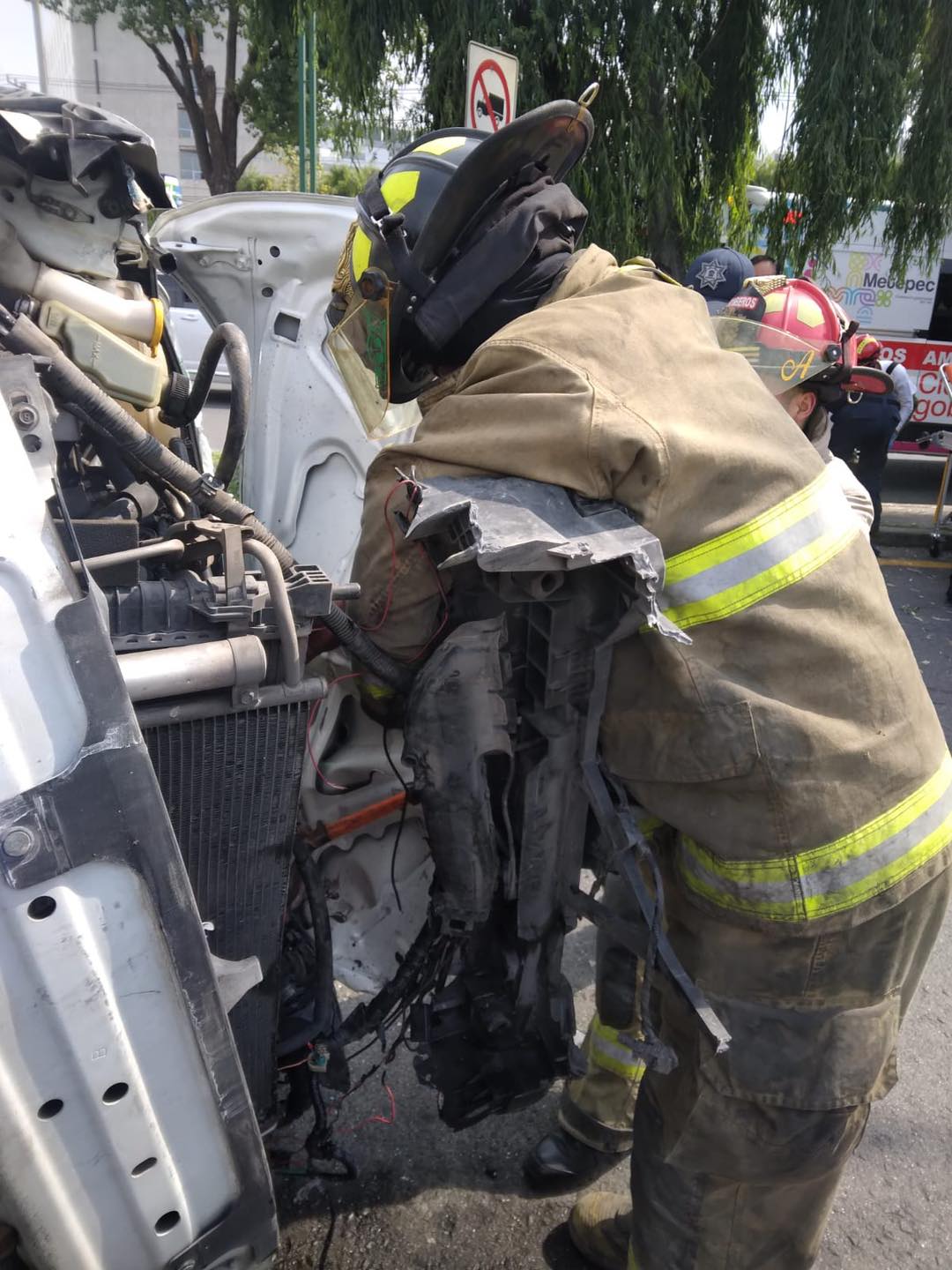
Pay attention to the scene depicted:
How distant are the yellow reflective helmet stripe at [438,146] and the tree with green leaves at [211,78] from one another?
568 inches

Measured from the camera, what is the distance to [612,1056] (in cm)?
232

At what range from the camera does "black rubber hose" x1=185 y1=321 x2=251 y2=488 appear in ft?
6.37

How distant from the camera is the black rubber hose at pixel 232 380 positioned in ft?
6.37

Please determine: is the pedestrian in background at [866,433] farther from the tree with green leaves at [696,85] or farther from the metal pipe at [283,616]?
the metal pipe at [283,616]

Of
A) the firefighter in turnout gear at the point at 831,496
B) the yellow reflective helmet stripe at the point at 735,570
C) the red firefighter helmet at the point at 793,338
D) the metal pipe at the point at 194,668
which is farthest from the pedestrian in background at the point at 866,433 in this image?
the metal pipe at the point at 194,668

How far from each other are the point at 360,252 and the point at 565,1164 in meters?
2.19

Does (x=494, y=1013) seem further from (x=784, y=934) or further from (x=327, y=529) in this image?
(x=327, y=529)

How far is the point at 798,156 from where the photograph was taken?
25.2ft

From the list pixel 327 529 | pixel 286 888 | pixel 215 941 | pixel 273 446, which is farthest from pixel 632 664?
pixel 273 446

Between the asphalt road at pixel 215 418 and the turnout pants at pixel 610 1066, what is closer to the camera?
the turnout pants at pixel 610 1066

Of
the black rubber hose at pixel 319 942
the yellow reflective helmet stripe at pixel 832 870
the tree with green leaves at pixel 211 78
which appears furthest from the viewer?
the tree with green leaves at pixel 211 78

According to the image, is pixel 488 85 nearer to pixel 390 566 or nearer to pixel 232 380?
pixel 232 380

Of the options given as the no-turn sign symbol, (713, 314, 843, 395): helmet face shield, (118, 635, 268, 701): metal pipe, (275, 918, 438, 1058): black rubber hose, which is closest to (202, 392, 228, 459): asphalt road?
the no-turn sign symbol

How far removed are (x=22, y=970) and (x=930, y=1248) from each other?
2201mm
